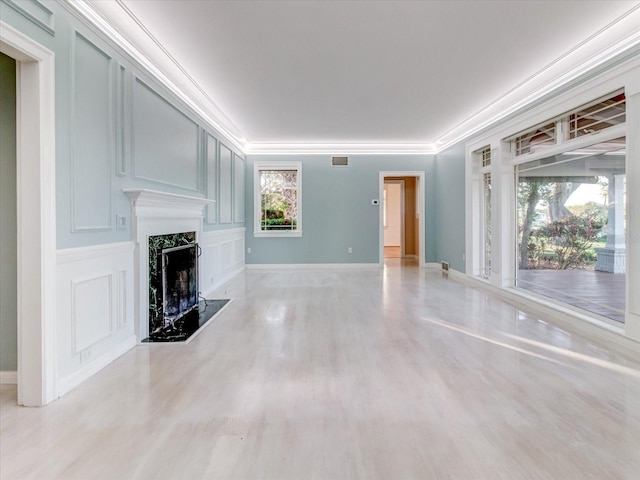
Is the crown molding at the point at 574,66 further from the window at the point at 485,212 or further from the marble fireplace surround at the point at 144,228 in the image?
the marble fireplace surround at the point at 144,228

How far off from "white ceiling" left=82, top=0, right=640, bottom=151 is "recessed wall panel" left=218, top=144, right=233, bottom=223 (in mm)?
922

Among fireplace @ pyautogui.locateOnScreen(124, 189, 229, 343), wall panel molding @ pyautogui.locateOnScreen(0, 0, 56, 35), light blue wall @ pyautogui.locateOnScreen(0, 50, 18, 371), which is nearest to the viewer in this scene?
wall panel molding @ pyautogui.locateOnScreen(0, 0, 56, 35)

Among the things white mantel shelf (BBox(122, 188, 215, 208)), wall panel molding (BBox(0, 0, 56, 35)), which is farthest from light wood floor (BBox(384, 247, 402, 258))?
wall panel molding (BBox(0, 0, 56, 35))

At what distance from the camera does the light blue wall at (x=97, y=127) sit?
2086 millimetres

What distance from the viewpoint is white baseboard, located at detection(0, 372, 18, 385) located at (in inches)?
85.6

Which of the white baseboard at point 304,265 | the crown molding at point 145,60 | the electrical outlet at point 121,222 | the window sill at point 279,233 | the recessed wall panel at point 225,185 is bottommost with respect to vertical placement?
the white baseboard at point 304,265

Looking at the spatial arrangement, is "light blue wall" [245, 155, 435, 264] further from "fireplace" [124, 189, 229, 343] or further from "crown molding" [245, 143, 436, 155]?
"fireplace" [124, 189, 229, 343]

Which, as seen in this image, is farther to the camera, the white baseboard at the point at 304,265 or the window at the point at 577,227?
the white baseboard at the point at 304,265

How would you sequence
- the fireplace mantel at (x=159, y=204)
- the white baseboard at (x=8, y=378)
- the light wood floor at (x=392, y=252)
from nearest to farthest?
1. the white baseboard at (x=8, y=378)
2. the fireplace mantel at (x=159, y=204)
3. the light wood floor at (x=392, y=252)

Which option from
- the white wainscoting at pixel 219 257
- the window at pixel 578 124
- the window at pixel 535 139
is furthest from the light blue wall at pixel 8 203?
the window at pixel 535 139

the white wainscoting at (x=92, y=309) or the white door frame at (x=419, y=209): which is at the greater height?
the white door frame at (x=419, y=209)

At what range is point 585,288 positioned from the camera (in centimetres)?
369

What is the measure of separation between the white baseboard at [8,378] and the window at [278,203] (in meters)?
5.54

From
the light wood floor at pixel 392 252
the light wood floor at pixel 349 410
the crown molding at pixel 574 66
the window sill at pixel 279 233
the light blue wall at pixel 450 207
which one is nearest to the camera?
the light wood floor at pixel 349 410
